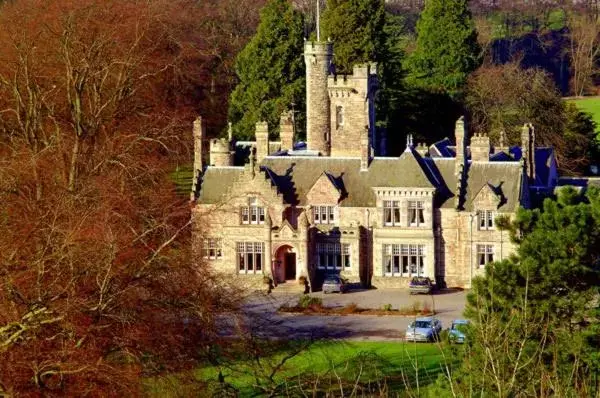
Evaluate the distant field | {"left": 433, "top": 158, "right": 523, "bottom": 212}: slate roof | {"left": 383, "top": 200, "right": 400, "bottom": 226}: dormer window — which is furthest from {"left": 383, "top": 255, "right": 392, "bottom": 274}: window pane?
the distant field

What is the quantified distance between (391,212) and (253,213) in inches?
181

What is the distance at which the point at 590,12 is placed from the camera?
113 meters

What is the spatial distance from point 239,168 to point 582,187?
11.6 m

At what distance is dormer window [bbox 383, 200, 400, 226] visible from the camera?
43688mm

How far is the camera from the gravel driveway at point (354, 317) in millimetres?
36875

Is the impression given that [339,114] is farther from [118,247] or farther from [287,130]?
[118,247]

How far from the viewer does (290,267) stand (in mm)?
44656

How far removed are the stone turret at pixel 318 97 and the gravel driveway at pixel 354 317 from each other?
7.21 meters

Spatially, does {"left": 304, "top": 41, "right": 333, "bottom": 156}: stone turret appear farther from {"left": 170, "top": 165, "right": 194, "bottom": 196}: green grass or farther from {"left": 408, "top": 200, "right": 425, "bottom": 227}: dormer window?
{"left": 170, "top": 165, "right": 194, "bottom": 196}: green grass

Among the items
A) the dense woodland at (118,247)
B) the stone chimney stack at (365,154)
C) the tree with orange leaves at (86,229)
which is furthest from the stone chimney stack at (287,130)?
the tree with orange leaves at (86,229)

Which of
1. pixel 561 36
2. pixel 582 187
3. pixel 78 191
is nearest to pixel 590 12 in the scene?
pixel 561 36

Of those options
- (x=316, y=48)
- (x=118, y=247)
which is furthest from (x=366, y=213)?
(x=118, y=247)

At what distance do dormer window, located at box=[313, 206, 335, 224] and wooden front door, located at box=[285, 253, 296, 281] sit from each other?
1.45 metres

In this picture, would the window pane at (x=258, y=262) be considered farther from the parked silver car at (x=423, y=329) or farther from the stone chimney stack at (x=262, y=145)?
the parked silver car at (x=423, y=329)
